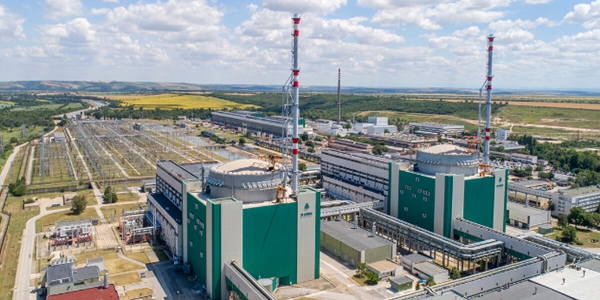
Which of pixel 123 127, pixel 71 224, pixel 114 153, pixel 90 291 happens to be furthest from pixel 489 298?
pixel 123 127

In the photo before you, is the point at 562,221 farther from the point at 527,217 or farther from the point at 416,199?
the point at 416,199

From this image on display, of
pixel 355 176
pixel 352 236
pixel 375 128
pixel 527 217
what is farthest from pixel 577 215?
pixel 375 128

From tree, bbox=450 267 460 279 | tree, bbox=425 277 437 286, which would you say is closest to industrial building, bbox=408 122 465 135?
tree, bbox=450 267 460 279

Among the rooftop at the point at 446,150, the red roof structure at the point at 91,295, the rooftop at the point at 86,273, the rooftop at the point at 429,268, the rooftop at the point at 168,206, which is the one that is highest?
the rooftop at the point at 446,150

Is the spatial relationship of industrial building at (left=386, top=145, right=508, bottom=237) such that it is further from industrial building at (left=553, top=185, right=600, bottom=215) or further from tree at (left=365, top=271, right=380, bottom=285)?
industrial building at (left=553, top=185, right=600, bottom=215)

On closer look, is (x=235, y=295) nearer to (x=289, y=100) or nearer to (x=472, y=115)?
(x=289, y=100)

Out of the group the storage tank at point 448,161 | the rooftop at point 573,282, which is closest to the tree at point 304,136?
the storage tank at point 448,161

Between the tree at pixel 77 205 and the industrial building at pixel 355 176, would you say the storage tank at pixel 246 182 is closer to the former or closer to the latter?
the industrial building at pixel 355 176
